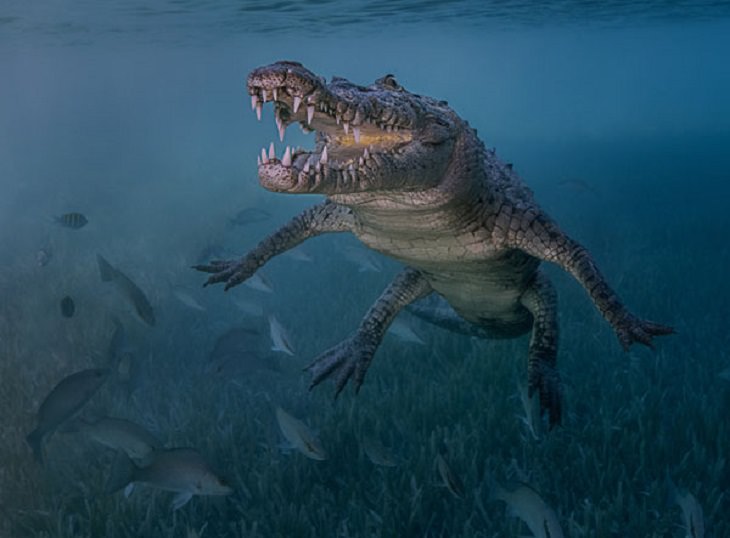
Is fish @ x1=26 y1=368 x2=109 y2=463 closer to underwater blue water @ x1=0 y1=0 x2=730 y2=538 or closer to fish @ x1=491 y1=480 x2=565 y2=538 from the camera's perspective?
underwater blue water @ x1=0 y1=0 x2=730 y2=538

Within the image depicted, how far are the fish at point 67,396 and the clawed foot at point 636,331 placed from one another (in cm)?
361

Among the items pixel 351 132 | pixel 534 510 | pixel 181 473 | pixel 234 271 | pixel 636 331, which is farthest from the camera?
pixel 234 271

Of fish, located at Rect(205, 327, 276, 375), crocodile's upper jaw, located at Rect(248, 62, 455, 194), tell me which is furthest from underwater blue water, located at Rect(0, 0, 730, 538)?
crocodile's upper jaw, located at Rect(248, 62, 455, 194)

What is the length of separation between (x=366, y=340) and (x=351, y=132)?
7.44 ft

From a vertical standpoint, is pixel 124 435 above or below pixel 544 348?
below

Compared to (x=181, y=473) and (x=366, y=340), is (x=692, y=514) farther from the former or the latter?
(x=181, y=473)

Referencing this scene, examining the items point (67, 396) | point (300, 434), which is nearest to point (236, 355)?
point (67, 396)

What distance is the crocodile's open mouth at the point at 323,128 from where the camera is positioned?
8.99 ft

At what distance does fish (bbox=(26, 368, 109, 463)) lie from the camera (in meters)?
4.62

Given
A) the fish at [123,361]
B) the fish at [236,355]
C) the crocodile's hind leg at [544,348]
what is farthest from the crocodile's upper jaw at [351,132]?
the fish at [123,361]

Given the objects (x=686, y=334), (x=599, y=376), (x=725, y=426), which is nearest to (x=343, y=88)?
(x=725, y=426)

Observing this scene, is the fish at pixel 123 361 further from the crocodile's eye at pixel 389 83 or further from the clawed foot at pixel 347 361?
the crocodile's eye at pixel 389 83

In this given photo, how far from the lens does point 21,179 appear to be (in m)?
30.1

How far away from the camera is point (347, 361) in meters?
5.17
